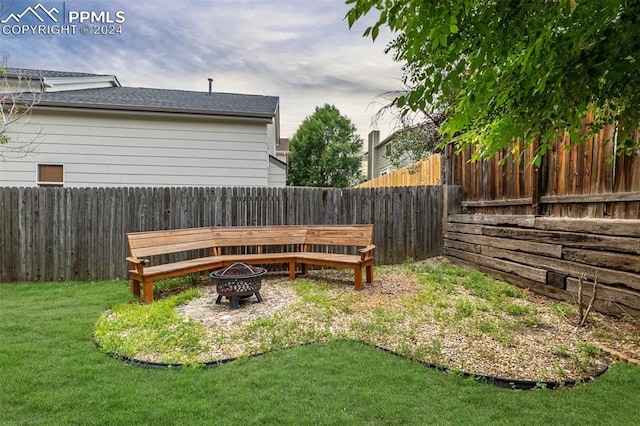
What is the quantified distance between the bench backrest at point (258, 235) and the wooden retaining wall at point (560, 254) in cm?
348

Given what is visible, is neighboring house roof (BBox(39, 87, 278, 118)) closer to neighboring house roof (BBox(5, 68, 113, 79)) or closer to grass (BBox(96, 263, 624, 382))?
neighboring house roof (BBox(5, 68, 113, 79))

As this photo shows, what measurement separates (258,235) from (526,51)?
18.9ft

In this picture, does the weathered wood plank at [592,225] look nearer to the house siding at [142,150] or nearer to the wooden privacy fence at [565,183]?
the wooden privacy fence at [565,183]

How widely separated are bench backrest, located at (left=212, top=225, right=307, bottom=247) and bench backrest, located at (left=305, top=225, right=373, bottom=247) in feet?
0.68

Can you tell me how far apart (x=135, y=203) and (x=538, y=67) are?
6.82m

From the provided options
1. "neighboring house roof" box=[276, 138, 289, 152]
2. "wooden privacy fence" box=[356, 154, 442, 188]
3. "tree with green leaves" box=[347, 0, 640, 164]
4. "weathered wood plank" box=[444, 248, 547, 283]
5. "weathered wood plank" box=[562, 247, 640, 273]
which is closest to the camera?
"tree with green leaves" box=[347, 0, 640, 164]

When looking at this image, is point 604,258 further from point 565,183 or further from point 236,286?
point 236,286

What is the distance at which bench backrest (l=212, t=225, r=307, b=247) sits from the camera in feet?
22.2

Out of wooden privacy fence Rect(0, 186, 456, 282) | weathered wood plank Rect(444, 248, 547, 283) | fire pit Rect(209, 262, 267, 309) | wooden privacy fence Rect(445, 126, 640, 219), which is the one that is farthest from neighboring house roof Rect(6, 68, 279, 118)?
weathered wood plank Rect(444, 248, 547, 283)

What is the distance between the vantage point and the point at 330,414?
239cm

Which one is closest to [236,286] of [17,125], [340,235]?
[340,235]

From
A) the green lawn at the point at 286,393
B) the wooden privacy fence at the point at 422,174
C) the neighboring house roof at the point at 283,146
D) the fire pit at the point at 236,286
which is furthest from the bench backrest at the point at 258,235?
the neighboring house roof at the point at 283,146

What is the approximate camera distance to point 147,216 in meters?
6.78

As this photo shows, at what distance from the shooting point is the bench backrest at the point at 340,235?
252 inches
